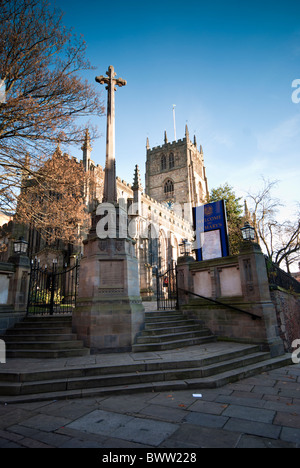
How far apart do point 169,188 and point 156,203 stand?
23.4m

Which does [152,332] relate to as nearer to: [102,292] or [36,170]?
[102,292]

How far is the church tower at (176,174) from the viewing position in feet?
201

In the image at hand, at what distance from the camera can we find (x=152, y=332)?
7.02 meters

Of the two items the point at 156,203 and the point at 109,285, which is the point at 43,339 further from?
the point at 156,203

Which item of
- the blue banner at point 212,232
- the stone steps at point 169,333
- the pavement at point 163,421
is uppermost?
the blue banner at point 212,232

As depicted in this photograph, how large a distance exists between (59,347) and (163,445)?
14.4ft

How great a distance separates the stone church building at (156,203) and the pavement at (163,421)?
7183 mm

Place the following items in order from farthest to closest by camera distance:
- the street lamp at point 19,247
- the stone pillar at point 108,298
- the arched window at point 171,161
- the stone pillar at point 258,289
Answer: the arched window at point 171,161 → the street lamp at point 19,247 → the stone pillar at point 258,289 → the stone pillar at point 108,298

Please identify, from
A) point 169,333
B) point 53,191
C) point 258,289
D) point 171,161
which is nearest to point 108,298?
point 169,333

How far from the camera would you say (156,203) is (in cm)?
4191

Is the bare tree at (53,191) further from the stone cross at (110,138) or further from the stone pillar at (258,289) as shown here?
the stone pillar at (258,289)

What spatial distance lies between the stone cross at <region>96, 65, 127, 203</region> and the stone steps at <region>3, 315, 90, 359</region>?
12.6 ft

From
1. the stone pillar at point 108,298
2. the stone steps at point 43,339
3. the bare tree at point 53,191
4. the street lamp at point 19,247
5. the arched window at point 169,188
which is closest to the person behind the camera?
the stone steps at point 43,339

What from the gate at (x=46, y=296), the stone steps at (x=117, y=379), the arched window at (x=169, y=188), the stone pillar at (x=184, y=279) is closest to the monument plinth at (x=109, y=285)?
the gate at (x=46, y=296)
